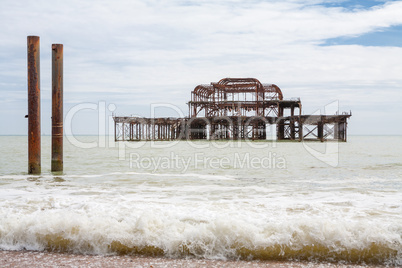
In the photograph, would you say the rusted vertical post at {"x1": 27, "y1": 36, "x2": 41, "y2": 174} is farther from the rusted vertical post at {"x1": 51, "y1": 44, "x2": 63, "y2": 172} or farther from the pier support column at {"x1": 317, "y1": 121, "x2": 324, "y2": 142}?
the pier support column at {"x1": 317, "y1": 121, "x2": 324, "y2": 142}

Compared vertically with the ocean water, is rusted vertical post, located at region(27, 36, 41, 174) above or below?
above

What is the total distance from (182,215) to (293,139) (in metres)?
47.1

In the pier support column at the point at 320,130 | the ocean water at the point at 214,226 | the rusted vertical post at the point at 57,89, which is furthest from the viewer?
the pier support column at the point at 320,130

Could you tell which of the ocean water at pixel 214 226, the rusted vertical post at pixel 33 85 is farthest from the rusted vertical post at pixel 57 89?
the ocean water at pixel 214 226

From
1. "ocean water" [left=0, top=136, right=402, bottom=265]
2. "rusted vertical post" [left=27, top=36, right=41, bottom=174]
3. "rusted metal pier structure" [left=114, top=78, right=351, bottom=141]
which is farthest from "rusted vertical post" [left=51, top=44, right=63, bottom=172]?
"rusted metal pier structure" [left=114, top=78, right=351, bottom=141]

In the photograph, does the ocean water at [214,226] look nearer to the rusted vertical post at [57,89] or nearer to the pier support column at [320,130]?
the rusted vertical post at [57,89]

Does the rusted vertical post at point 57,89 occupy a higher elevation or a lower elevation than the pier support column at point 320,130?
higher

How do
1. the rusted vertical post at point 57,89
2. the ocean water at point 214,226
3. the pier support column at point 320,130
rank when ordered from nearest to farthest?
the ocean water at point 214,226 → the rusted vertical post at point 57,89 → the pier support column at point 320,130

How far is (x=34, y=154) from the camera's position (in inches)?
434

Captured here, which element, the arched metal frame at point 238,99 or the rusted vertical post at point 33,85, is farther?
the arched metal frame at point 238,99

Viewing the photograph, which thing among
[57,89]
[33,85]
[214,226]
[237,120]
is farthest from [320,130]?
[214,226]

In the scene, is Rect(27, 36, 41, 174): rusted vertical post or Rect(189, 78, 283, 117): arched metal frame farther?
Rect(189, 78, 283, 117): arched metal frame

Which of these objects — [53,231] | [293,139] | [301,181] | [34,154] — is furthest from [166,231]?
[293,139]

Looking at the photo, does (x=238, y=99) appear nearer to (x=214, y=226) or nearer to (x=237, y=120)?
(x=237, y=120)
